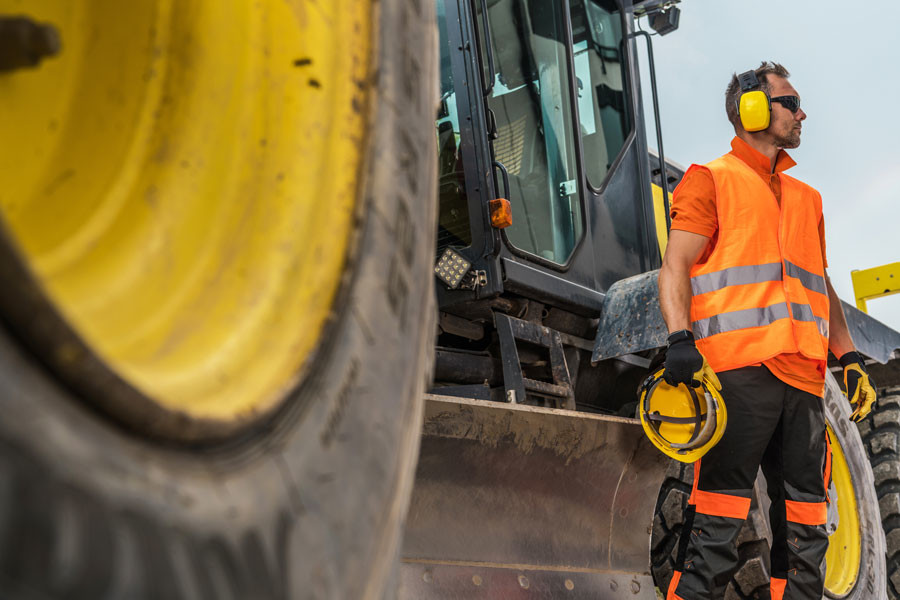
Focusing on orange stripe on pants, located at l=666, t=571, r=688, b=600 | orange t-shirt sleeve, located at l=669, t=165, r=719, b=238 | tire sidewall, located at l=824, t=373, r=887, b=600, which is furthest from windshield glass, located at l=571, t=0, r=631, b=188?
orange stripe on pants, located at l=666, t=571, r=688, b=600

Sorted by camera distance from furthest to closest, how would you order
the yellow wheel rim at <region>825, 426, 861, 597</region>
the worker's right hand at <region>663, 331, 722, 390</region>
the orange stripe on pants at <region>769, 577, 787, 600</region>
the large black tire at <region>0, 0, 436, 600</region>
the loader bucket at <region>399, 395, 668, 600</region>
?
the yellow wheel rim at <region>825, 426, 861, 597</region> → the orange stripe on pants at <region>769, 577, 787, 600</region> → the worker's right hand at <region>663, 331, 722, 390</region> → the loader bucket at <region>399, 395, 668, 600</region> → the large black tire at <region>0, 0, 436, 600</region>

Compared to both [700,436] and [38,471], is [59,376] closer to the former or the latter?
[38,471]

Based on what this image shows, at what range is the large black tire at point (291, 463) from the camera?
511 mm

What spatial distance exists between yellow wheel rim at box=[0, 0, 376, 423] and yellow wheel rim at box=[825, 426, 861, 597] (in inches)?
131

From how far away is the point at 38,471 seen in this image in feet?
1.69

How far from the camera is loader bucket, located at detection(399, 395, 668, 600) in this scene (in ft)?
7.66

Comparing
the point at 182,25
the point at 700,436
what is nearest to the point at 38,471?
the point at 182,25

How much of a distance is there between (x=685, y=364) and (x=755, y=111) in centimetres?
96

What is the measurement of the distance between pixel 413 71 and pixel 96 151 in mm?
334

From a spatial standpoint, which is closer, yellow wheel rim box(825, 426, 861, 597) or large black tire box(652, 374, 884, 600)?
large black tire box(652, 374, 884, 600)

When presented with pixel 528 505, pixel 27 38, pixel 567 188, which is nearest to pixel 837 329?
pixel 567 188

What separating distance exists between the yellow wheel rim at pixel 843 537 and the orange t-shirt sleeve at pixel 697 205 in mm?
1348

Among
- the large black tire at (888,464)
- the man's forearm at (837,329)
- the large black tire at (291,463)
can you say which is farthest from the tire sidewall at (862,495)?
the large black tire at (291,463)

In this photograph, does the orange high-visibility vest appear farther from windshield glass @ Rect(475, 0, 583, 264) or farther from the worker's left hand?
windshield glass @ Rect(475, 0, 583, 264)
